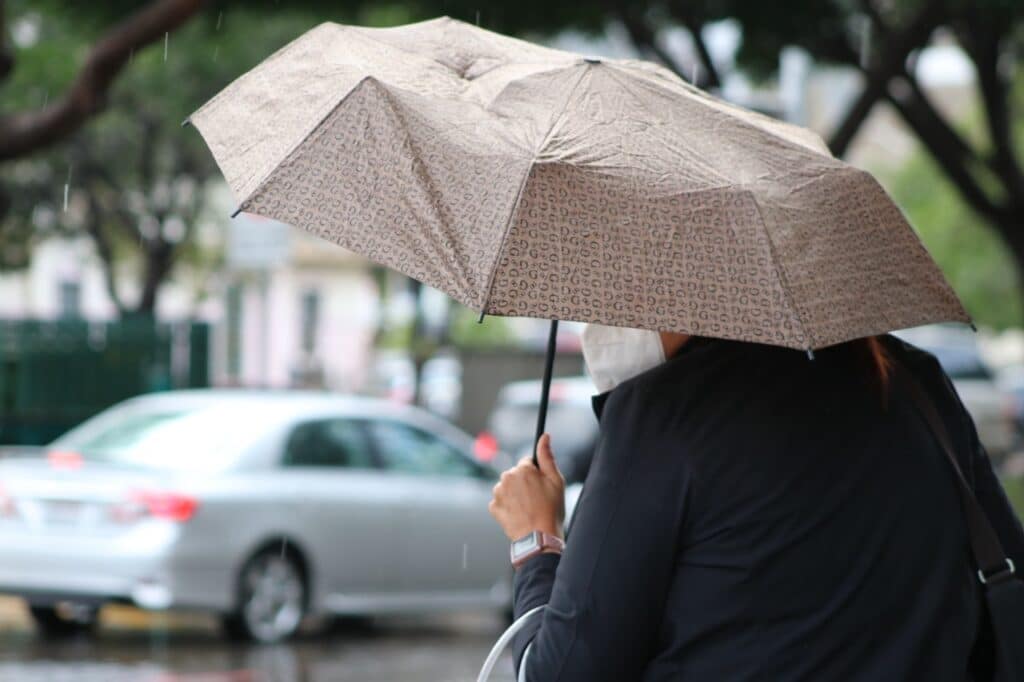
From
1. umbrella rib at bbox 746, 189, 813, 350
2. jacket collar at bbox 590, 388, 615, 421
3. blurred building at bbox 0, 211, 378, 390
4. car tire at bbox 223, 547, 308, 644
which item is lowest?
blurred building at bbox 0, 211, 378, 390

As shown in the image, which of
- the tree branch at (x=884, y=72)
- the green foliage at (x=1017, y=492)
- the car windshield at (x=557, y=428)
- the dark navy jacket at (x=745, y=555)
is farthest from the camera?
the green foliage at (x=1017, y=492)

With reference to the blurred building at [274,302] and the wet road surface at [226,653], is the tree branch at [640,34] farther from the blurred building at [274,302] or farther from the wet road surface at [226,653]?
the blurred building at [274,302]

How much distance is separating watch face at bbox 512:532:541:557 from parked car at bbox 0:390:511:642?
764cm

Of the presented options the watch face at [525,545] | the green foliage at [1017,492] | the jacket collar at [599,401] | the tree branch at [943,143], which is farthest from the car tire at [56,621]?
the tree branch at [943,143]

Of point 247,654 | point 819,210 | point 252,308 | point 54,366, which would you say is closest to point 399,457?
point 247,654

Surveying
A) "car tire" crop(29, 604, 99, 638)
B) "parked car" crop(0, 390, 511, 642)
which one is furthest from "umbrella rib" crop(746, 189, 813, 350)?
"car tire" crop(29, 604, 99, 638)

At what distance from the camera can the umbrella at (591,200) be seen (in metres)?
2.59

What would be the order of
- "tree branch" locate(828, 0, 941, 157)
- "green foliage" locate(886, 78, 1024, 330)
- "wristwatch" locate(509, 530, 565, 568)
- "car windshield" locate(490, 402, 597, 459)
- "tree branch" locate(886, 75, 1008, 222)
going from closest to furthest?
"wristwatch" locate(509, 530, 565, 568) < "car windshield" locate(490, 402, 597, 459) < "tree branch" locate(828, 0, 941, 157) < "tree branch" locate(886, 75, 1008, 222) < "green foliage" locate(886, 78, 1024, 330)

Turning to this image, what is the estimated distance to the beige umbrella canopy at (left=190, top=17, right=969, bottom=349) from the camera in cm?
259

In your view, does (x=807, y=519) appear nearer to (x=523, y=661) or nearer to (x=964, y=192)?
(x=523, y=661)

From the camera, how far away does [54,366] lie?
61.2ft

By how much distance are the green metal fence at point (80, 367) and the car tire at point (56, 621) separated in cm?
744

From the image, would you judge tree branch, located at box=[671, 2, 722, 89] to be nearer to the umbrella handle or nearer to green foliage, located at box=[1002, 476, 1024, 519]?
green foliage, located at box=[1002, 476, 1024, 519]

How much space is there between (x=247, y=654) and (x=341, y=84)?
7954 millimetres
